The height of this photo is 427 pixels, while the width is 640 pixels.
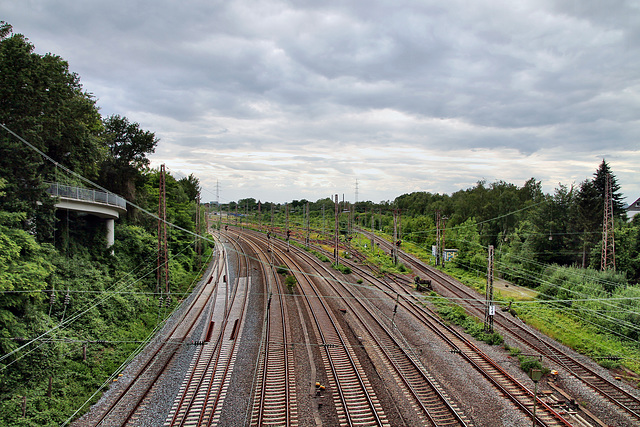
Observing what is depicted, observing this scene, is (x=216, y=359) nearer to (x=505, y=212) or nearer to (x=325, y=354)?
(x=325, y=354)

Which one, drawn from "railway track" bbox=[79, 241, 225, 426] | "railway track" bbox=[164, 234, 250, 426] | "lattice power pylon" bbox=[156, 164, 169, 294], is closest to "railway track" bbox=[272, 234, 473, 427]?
"railway track" bbox=[164, 234, 250, 426]

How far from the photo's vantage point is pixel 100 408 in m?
12.7

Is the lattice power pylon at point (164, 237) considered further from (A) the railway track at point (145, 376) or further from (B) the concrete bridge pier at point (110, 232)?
(B) the concrete bridge pier at point (110, 232)

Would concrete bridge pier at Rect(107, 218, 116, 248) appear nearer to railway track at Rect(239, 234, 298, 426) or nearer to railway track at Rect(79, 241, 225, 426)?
railway track at Rect(79, 241, 225, 426)

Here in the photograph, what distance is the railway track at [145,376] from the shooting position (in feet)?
39.8

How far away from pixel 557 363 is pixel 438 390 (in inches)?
294

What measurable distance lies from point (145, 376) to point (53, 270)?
615cm

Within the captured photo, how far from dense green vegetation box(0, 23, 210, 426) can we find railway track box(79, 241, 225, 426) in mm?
766

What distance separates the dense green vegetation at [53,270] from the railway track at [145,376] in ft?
2.51

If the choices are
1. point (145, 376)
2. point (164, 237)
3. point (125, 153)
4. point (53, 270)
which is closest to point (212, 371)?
point (145, 376)

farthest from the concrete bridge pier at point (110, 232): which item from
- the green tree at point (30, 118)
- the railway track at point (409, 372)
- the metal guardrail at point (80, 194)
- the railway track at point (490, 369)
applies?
the railway track at point (490, 369)

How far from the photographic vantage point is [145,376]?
1512 centimetres

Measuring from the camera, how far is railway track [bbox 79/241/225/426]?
12.1 m

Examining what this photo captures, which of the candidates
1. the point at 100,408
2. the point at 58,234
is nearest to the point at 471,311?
the point at 100,408
